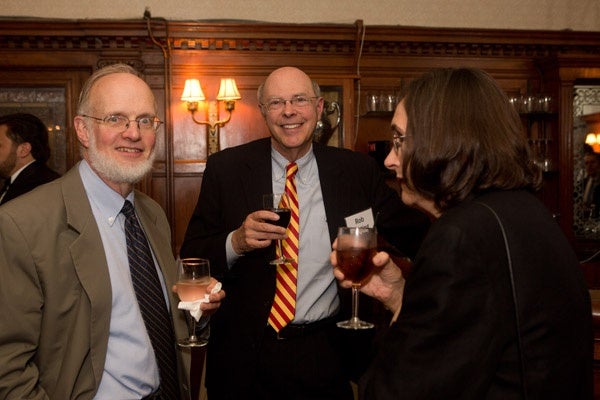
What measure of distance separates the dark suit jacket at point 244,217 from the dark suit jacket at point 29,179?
83.3 inches

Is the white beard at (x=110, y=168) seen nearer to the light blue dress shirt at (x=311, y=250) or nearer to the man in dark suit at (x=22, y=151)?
the light blue dress shirt at (x=311, y=250)

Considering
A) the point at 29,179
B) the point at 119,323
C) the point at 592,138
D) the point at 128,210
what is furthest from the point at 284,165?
the point at 592,138

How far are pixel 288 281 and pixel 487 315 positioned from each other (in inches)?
53.1

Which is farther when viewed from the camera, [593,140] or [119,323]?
[593,140]

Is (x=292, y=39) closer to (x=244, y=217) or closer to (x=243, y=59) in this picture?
(x=243, y=59)

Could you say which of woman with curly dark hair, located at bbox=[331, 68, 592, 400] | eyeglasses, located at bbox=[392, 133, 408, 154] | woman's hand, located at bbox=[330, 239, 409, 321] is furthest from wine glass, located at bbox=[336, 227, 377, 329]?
woman with curly dark hair, located at bbox=[331, 68, 592, 400]

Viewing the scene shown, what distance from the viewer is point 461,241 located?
1244 millimetres

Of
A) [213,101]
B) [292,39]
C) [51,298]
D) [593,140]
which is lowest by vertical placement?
[51,298]

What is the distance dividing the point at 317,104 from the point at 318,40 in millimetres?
2911

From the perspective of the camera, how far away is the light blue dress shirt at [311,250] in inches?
98.8

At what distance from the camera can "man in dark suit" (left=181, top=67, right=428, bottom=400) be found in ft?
8.07

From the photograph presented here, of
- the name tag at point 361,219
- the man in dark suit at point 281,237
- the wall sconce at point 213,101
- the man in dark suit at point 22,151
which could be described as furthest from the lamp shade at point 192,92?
the name tag at point 361,219

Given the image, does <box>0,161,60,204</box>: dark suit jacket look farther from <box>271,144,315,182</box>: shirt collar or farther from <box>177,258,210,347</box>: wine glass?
<box>177,258,210,347</box>: wine glass

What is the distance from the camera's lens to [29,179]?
435 cm
